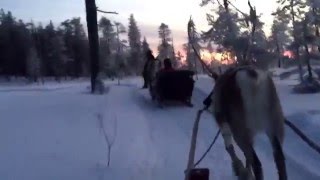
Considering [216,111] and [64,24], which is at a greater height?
[64,24]

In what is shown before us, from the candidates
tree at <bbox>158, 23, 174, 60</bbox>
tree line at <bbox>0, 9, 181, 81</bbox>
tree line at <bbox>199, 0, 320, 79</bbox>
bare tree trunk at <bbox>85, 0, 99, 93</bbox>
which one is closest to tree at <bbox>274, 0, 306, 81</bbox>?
tree line at <bbox>199, 0, 320, 79</bbox>

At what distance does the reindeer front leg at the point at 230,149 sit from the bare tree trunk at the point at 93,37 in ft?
47.3

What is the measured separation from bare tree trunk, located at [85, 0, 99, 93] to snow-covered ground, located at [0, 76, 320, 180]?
5189 mm

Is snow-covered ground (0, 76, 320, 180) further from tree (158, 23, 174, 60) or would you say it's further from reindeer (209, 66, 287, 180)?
tree (158, 23, 174, 60)

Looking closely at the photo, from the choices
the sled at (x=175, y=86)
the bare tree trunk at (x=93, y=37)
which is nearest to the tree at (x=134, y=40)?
the bare tree trunk at (x=93, y=37)

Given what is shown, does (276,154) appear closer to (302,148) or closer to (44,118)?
(302,148)

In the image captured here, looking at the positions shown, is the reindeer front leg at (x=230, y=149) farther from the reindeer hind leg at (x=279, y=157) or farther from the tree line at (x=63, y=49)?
the tree line at (x=63, y=49)

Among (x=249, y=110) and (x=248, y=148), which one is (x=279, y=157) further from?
(x=249, y=110)

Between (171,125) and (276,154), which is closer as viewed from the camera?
(276,154)

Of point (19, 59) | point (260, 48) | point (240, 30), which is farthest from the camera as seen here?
point (19, 59)

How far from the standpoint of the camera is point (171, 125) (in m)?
13.3

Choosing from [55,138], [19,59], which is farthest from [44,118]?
[19,59]

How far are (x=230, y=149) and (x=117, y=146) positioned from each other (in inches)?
186

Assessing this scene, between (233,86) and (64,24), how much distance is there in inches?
4114
